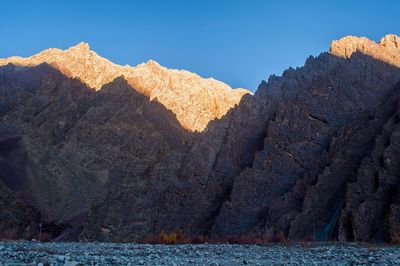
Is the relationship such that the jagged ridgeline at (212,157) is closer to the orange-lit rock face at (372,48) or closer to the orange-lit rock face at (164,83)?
the orange-lit rock face at (372,48)

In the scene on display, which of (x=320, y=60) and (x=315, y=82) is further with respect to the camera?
(x=320, y=60)

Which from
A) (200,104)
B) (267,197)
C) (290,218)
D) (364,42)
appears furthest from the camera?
(200,104)

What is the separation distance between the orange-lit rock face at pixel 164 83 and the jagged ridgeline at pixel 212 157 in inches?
21.7

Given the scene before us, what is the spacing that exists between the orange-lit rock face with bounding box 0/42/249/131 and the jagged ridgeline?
0.55 m

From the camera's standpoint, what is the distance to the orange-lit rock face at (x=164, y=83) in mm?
97062

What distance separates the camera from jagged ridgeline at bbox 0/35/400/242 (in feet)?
140

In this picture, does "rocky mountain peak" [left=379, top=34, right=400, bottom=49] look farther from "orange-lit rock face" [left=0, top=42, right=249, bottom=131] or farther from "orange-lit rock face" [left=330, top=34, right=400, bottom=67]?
"orange-lit rock face" [left=0, top=42, right=249, bottom=131]

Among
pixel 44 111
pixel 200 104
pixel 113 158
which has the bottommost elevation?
pixel 113 158

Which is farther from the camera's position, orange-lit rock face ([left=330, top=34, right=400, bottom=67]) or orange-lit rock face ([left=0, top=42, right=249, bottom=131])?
orange-lit rock face ([left=0, top=42, right=249, bottom=131])

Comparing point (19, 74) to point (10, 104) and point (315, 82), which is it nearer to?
point (10, 104)

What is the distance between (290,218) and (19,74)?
81.4 meters

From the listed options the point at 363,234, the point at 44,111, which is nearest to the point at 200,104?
the point at 44,111

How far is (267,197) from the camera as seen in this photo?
49.8 m

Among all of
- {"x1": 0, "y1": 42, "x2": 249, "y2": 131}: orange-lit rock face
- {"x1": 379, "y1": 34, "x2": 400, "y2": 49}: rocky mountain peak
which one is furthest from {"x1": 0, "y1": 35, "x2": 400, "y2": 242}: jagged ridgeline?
{"x1": 0, "y1": 42, "x2": 249, "y2": 131}: orange-lit rock face
